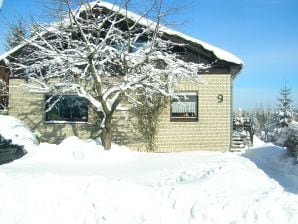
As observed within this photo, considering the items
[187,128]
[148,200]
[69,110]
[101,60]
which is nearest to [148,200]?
[148,200]

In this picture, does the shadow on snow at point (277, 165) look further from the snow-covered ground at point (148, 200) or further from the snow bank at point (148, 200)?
the snow bank at point (148, 200)

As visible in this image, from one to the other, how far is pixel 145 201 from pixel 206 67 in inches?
444

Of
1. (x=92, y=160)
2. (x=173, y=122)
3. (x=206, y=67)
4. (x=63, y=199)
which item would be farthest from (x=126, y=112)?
(x=63, y=199)

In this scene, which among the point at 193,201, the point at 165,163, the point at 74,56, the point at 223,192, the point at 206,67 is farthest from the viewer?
the point at 206,67

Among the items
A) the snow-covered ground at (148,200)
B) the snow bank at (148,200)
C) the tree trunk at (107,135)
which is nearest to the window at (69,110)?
the tree trunk at (107,135)

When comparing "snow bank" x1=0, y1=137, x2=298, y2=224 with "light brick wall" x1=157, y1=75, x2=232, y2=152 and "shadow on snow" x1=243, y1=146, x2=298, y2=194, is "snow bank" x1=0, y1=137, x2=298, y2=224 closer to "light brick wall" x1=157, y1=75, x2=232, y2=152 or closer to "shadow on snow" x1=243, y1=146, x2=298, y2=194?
"shadow on snow" x1=243, y1=146, x2=298, y2=194

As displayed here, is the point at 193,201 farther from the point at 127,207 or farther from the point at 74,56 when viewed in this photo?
the point at 74,56

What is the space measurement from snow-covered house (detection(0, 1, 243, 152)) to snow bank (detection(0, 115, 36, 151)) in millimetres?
4895

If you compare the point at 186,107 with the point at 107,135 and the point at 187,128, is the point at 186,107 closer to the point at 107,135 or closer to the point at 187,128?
the point at 187,128

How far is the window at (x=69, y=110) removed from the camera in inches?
786

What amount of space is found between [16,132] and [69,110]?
6386 millimetres

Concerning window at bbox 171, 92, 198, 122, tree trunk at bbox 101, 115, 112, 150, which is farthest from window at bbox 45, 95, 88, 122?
A: window at bbox 171, 92, 198, 122

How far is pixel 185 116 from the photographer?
64.5ft

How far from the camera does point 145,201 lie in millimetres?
7871
